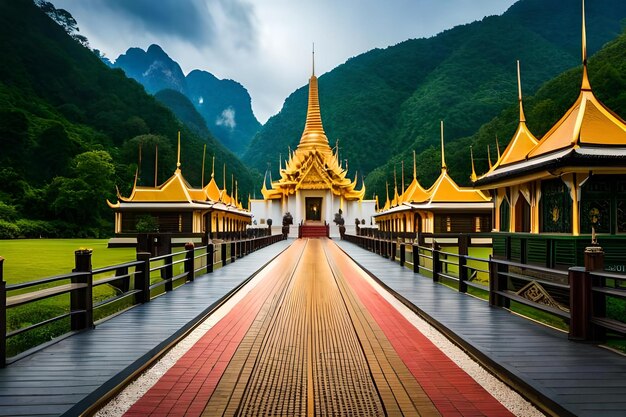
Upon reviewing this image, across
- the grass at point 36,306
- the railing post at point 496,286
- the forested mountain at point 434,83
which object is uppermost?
the forested mountain at point 434,83

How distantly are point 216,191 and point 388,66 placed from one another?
103 metres

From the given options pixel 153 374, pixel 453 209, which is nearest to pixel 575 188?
pixel 153 374

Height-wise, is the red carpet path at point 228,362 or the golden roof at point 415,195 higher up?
the golden roof at point 415,195

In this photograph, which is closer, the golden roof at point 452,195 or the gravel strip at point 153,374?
the gravel strip at point 153,374

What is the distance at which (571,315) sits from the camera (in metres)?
→ 6.81

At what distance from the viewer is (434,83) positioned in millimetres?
118000

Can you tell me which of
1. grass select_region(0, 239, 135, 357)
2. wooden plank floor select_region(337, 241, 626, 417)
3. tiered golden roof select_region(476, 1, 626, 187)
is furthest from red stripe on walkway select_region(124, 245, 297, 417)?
tiered golden roof select_region(476, 1, 626, 187)

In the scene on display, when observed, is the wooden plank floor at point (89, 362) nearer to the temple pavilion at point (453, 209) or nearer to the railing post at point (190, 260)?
the railing post at point (190, 260)

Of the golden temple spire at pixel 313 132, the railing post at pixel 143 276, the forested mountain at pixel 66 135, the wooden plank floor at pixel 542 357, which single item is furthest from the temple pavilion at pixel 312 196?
the wooden plank floor at pixel 542 357

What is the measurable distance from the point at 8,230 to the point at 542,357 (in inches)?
1747

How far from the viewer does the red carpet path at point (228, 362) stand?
463cm

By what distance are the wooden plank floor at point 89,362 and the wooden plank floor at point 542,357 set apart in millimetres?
4101

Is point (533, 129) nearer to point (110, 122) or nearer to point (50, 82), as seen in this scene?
point (110, 122)

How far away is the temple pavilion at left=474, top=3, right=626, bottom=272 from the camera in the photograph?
13328 millimetres
